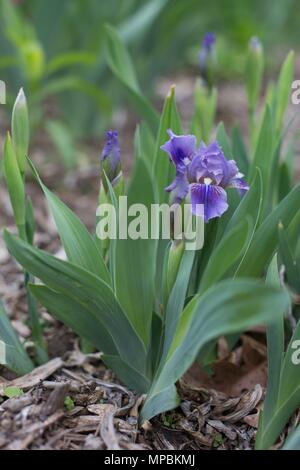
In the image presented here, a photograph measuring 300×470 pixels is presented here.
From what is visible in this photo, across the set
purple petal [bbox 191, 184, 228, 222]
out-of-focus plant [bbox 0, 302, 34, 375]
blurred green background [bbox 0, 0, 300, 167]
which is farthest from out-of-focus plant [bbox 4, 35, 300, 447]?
blurred green background [bbox 0, 0, 300, 167]

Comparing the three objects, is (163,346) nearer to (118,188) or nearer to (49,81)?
(118,188)

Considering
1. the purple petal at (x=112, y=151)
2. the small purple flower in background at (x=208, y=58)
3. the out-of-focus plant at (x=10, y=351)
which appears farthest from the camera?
the small purple flower in background at (x=208, y=58)

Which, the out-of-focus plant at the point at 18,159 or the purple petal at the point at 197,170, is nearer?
the purple petal at the point at 197,170

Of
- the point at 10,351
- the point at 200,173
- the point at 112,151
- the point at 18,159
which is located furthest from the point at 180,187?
the point at 10,351

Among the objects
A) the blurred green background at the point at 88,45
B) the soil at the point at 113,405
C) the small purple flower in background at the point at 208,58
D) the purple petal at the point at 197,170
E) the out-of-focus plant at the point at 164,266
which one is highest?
the blurred green background at the point at 88,45

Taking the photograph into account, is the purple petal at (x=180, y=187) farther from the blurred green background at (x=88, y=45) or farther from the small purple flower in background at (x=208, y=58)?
the blurred green background at (x=88, y=45)

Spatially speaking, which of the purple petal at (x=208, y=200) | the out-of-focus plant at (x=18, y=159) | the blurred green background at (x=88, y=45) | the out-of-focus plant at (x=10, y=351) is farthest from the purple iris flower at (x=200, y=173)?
the blurred green background at (x=88, y=45)
